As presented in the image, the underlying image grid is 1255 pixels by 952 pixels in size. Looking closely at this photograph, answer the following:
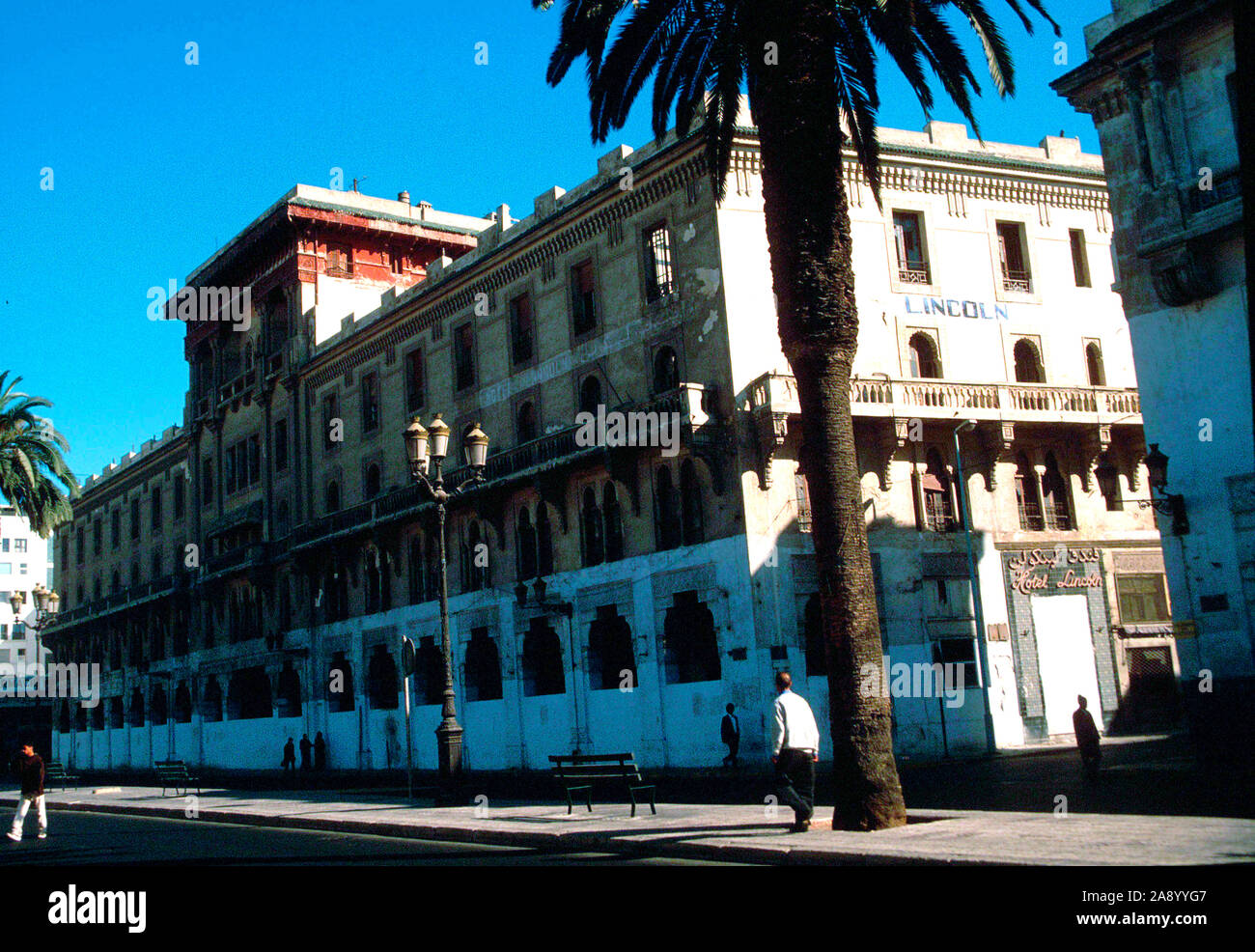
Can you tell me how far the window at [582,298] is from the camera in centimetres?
3212

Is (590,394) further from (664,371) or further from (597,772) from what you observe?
(597,772)

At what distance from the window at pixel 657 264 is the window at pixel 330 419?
16175 millimetres

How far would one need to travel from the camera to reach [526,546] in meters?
33.6

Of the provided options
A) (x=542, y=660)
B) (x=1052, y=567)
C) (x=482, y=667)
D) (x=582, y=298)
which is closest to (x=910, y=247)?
(x=582, y=298)

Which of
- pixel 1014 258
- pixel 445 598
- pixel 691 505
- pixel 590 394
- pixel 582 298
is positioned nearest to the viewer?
pixel 445 598

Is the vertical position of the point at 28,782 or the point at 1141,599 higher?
the point at 1141,599

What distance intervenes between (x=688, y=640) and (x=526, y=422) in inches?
344

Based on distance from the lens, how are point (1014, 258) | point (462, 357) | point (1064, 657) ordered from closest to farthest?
point (1064, 657) < point (1014, 258) < point (462, 357)

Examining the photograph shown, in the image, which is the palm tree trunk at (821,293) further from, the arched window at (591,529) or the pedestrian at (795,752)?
the arched window at (591,529)

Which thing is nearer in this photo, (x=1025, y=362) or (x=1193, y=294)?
(x=1193, y=294)

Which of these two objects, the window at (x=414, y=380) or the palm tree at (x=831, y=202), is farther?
the window at (x=414, y=380)

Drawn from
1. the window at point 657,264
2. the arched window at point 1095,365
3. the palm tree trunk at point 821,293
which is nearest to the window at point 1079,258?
the arched window at point 1095,365
